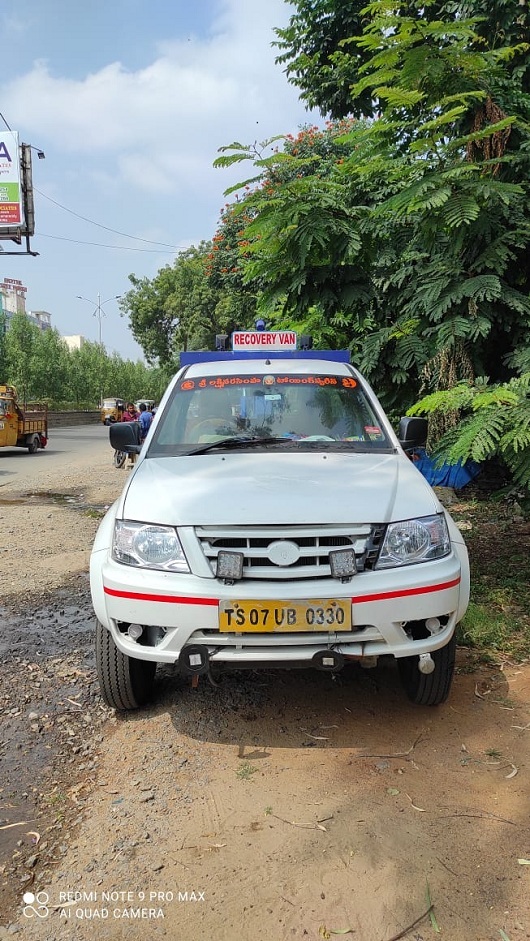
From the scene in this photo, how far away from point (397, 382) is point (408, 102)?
299 cm

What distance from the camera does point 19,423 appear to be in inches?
776

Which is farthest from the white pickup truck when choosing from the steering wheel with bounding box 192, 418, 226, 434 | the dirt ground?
the steering wheel with bounding box 192, 418, 226, 434

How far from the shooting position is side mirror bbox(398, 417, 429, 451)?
4062 mm

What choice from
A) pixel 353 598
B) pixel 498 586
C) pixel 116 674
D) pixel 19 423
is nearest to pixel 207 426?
pixel 116 674

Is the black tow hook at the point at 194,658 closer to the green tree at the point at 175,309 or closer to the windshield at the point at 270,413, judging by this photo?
the windshield at the point at 270,413

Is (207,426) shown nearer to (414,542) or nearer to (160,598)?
(160,598)

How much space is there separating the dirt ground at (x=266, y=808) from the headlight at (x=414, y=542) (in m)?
0.87

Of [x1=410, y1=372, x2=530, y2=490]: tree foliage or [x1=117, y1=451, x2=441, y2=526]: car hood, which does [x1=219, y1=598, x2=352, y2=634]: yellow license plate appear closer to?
[x1=117, y1=451, x2=441, y2=526]: car hood

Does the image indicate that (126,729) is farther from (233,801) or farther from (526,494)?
(526,494)

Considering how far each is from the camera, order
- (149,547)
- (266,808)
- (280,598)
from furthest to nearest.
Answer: (149,547)
(280,598)
(266,808)

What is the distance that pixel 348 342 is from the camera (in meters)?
7.93

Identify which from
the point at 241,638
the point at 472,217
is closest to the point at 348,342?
the point at 472,217

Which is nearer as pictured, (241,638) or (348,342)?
(241,638)

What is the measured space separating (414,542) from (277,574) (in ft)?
2.10
